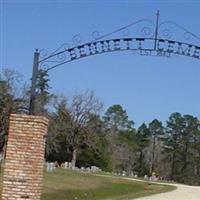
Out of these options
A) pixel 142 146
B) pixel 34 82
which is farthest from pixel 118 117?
pixel 34 82

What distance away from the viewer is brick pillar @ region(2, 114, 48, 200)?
12.5 meters

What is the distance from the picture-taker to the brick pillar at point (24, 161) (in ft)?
41.0

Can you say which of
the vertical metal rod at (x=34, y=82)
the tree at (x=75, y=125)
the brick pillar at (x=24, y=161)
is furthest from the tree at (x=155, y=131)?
the brick pillar at (x=24, y=161)

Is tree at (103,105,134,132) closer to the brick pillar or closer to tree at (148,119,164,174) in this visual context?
tree at (148,119,164,174)

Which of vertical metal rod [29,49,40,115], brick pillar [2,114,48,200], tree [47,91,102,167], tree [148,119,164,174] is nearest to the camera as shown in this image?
brick pillar [2,114,48,200]

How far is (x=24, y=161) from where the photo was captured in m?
12.5

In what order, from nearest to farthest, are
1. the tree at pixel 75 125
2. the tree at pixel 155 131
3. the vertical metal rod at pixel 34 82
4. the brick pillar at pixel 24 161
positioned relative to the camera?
the brick pillar at pixel 24 161 → the vertical metal rod at pixel 34 82 → the tree at pixel 75 125 → the tree at pixel 155 131

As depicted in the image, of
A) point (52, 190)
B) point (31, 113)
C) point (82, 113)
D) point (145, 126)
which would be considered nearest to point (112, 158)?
point (82, 113)

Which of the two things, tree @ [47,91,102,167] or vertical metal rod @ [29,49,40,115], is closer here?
vertical metal rod @ [29,49,40,115]

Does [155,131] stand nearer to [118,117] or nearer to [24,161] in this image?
[118,117]

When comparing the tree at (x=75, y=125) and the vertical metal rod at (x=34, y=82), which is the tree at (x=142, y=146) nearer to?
the tree at (x=75, y=125)

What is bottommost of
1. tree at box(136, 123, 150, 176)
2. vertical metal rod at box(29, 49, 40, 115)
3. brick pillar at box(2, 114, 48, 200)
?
brick pillar at box(2, 114, 48, 200)

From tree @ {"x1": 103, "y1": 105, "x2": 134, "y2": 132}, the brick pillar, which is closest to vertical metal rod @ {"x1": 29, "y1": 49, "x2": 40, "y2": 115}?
the brick pillar

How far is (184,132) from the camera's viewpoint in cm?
13150
